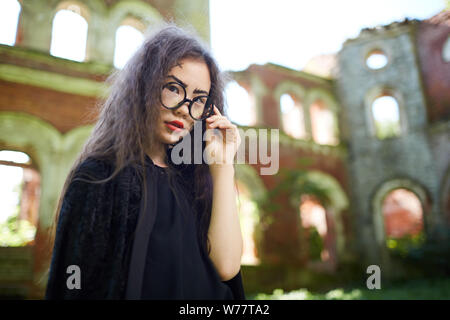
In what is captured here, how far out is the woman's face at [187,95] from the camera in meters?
1.30

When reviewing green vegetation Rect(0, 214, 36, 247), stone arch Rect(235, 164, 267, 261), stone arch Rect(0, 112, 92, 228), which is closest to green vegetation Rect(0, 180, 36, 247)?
green vegetation Rect(0, 214, 36, 247)

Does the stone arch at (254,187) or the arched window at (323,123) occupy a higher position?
the arched window at (323,123)

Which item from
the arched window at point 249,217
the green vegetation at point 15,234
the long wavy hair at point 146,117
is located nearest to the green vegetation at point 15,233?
the green vegetation at point 15,234

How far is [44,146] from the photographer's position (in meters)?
6.05

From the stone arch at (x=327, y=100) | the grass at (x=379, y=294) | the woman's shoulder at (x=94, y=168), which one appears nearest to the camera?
the woman's shoulder at (x=94, y=168)

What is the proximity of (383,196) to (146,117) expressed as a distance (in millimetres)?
10962

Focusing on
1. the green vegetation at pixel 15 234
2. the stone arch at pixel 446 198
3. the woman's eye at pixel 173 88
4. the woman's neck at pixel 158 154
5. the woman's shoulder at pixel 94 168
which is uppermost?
the stone arch at pixel 446 198

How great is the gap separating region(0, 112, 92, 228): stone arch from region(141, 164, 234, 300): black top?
18.4ft

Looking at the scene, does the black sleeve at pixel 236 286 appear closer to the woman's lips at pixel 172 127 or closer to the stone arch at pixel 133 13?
the woman's lips at pixel 172 127

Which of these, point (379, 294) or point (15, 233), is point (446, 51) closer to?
point (379, 294)

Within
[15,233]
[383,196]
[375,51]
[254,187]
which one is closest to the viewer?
[254,187]

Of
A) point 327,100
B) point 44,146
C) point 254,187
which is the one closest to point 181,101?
point 44,146

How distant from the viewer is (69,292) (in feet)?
2.97
